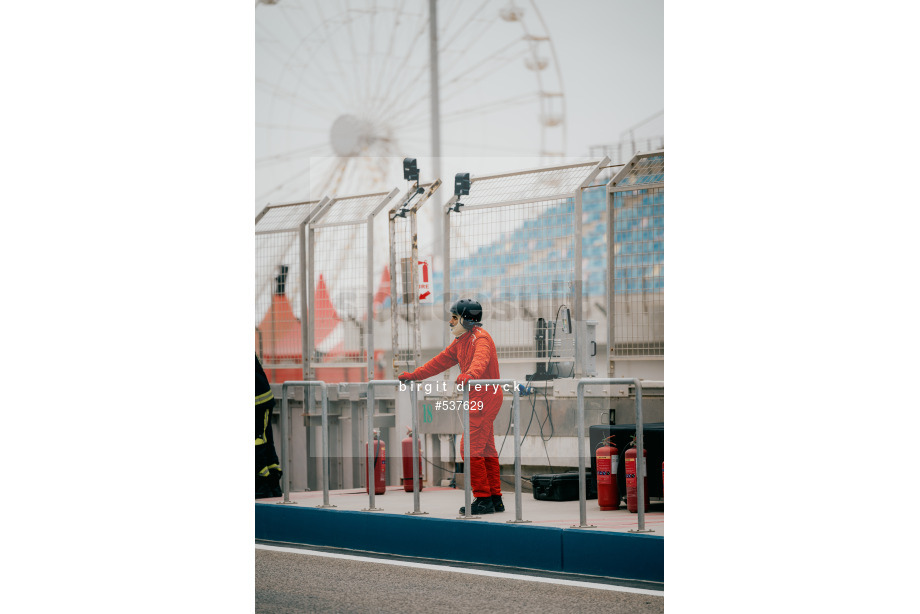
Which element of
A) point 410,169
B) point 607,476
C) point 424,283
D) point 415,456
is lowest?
point 607,476

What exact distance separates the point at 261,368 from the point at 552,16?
273cm

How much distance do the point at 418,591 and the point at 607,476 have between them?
1.18 meters

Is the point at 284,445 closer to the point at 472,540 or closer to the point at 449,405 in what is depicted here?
the point at 449,405

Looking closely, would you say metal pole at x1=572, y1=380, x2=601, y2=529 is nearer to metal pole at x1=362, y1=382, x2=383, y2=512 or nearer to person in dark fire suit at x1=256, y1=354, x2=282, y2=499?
metal pole at x1=362, y1=382, x2=383, y2=512

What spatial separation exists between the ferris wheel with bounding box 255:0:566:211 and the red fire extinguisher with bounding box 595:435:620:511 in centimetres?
138

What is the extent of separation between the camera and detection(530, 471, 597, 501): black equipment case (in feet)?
15.2

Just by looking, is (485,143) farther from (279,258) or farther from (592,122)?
(279,258)

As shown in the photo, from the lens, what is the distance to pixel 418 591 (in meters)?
3.77

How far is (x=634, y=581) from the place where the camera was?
368 cm

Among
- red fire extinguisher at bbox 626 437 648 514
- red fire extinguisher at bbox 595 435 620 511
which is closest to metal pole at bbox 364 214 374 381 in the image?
red fire extinguisher at bbox 595 435 620 511

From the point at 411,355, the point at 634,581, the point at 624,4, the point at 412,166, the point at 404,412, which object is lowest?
the point at 634,581

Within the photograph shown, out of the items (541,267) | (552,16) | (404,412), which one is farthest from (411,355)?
(552,16)

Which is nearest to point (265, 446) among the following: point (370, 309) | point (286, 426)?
point (286, 426)

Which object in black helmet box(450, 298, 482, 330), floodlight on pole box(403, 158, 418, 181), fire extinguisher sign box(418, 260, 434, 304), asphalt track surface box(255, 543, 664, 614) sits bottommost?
asphalt track surface box(255, 543, 664, 614)
